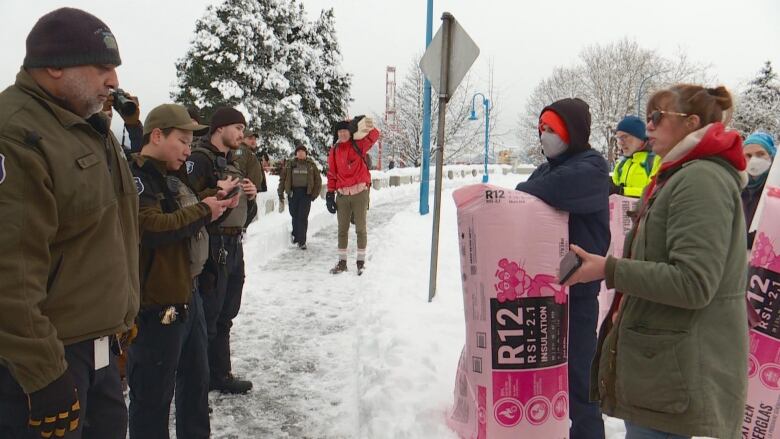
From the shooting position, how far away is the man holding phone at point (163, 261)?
2.65 metres

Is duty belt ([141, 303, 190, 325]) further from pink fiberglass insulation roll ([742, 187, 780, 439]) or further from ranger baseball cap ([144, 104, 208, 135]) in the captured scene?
pink fiberglass insulation roll ([742, 187, 780, 439])

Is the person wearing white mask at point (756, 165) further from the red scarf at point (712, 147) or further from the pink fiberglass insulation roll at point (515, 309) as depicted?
the red scarf at point (712, 147)

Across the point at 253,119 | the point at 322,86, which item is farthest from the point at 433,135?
the point at 253,119

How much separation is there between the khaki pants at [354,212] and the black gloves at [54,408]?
6.42 m

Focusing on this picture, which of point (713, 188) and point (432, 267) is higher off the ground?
point (713, 188)

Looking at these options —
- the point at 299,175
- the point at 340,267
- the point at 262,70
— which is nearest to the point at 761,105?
the point at 262,70

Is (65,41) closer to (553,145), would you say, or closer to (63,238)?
(63,238)

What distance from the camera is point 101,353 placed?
1935mm

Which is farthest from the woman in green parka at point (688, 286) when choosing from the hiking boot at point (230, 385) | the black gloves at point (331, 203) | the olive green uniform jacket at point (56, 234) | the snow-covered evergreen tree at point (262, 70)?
the snow-covered evergreen tree at point (262, 70)

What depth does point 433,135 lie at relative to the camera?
3469 cm

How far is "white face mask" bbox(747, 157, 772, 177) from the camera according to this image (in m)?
3.89

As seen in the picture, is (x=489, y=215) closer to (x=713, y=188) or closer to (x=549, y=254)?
(x=549, y=254)

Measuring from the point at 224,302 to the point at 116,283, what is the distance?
228 cm

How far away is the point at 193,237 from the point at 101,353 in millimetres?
1045
